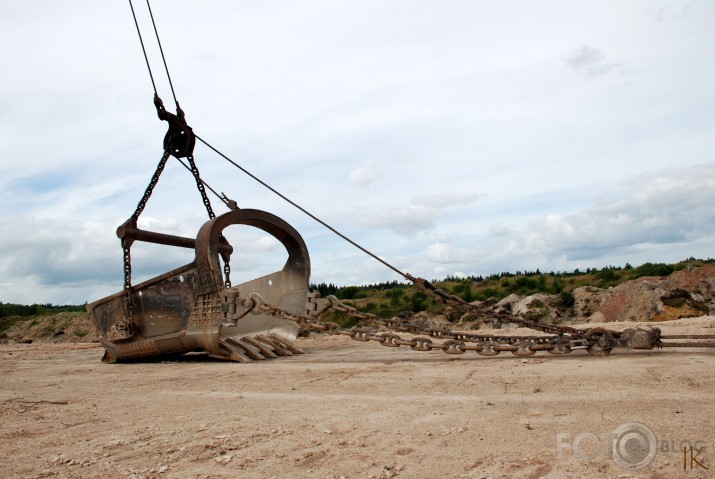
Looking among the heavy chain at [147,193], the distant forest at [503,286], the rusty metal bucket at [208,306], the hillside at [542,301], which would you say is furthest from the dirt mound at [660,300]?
the heavy chain at [147,193]

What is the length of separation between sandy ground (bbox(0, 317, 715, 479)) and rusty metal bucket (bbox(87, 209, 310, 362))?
1766 millimetres

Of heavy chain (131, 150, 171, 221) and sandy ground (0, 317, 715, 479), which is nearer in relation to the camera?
sandy ground (0, 317, 715, 479)

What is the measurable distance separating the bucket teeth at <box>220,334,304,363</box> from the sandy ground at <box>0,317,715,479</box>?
1.67m

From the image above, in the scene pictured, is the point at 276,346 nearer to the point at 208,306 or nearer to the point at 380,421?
the point at 208,306

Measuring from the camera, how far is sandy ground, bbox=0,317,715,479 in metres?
2.73

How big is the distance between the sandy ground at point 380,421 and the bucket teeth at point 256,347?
167 centimetres

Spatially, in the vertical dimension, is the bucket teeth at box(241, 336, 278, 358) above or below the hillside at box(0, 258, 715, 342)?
below

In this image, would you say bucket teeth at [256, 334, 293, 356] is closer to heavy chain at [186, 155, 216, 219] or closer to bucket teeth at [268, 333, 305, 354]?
bucket teeth at [268, 333, 305, 354]

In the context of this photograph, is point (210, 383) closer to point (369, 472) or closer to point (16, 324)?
point (369, 472)

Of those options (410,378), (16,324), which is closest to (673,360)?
(410,378)

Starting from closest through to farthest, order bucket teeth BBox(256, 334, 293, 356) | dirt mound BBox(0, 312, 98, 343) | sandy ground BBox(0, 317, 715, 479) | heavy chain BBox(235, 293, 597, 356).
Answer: sandy ground BBox(0, 317, 715, 479) → heavy chain BBox(235, 293, 597, 356) → bucket teeth BBox(256, 334, 293, 356) → dirt mound BBox(0, 312, 98, 343)

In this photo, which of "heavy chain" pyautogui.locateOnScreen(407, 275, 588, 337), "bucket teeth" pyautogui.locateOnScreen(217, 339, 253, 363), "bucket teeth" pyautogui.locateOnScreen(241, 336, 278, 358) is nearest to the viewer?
"heavy chain" pyautogui.locateOnScreen(407, 275, 588, 337)

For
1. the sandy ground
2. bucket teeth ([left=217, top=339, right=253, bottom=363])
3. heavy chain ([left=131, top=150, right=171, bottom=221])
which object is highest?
heavy chain ([left=131, top=150, right=171, bottom=221])

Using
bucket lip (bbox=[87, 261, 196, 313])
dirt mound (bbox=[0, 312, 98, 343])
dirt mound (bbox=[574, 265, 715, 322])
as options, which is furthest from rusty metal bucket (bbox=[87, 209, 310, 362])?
dirt mound (bbox=[0, 312, 98, 343])
